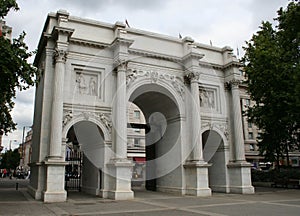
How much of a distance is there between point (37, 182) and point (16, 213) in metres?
5.99

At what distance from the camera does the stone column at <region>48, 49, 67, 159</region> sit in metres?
16.3

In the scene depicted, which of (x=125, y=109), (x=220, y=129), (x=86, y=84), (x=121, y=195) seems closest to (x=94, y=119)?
(x=125, y=109)

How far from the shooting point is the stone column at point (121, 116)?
17859 millimetres

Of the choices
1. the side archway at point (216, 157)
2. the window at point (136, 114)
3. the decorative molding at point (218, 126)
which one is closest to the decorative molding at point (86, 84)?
the decorative molding at point (218, 126)

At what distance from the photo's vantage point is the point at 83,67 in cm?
1895

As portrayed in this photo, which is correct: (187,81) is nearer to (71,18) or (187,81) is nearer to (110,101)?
(110,101)

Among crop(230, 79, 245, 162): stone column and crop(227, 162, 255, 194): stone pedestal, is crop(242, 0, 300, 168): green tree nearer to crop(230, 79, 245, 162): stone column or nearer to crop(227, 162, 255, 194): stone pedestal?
crop(230, 79, 245, 162): stone column

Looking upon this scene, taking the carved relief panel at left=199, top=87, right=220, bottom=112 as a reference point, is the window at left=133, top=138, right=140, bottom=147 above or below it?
below

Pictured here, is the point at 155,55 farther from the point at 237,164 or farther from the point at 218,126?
the point at 237,164

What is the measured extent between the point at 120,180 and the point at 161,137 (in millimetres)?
7476

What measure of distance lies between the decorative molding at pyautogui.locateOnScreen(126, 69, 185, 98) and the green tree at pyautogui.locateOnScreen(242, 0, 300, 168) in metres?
6.67

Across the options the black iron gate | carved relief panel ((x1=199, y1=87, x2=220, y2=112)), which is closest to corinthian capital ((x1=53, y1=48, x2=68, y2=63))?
the black iron gate

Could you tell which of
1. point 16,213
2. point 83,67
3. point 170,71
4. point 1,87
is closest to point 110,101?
point 83,67

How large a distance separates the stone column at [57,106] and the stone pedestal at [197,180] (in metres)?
8.52
